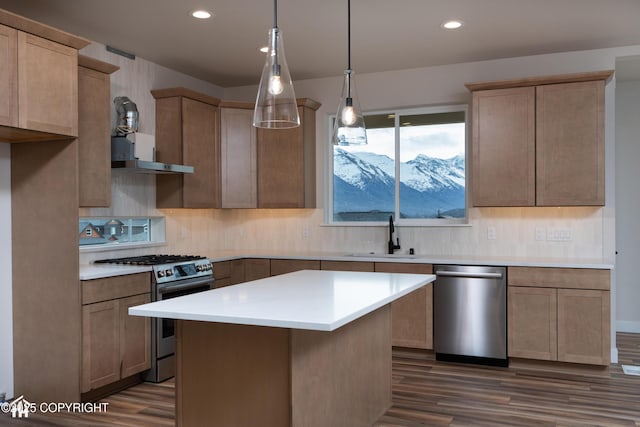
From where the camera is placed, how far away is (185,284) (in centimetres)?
430

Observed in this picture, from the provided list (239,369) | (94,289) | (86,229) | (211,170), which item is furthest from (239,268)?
(239,369)

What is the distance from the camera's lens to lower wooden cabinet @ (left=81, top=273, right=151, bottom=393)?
3.61 m

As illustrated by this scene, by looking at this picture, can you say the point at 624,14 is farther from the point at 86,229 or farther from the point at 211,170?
the point at 86,229

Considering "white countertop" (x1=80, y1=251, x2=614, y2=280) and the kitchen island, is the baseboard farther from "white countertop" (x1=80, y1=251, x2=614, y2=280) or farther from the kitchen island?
the kitchen island

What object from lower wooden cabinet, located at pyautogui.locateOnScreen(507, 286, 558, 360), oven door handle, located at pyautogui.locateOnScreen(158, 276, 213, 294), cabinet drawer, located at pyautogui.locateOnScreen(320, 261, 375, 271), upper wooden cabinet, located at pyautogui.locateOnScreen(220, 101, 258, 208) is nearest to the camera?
oven door handle, located at pyautogui.locateOnScreen(158, 276, 213, 294)

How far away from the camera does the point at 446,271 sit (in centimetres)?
462

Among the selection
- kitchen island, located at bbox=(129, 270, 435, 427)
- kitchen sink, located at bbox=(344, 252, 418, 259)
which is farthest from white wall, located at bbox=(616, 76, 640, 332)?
kitchen island, located at bbox=(129, 270, 435, 427)

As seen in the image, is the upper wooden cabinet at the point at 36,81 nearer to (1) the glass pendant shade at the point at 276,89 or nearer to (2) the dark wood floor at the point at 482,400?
(1) the glass pendant shade at the point at 276,89

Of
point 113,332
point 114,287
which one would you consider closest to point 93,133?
point 114,287

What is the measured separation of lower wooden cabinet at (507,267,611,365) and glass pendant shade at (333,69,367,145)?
2.13m

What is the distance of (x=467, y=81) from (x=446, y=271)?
1746 mm

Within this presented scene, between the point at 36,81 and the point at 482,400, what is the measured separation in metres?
3.36

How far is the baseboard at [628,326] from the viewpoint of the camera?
5684 millimetres

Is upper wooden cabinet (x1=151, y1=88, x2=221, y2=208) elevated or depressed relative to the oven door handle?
elevated
